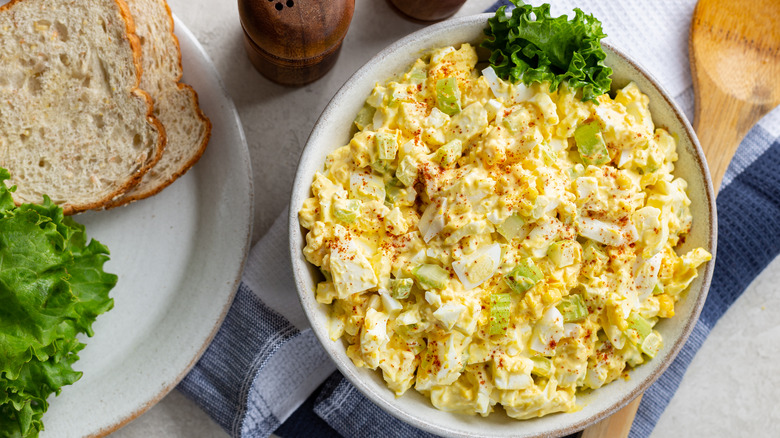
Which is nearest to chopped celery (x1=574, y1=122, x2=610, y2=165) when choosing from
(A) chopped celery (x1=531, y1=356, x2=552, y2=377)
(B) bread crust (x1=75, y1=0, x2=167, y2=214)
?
(A) chopped celery (x1=531, y1=356, x2=552, y2=377)

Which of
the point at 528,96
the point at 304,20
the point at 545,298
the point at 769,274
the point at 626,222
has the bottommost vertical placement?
the point at 769,274

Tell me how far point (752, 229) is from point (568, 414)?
1.07 metres

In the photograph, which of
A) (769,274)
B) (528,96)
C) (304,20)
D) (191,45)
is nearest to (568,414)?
(528,96)

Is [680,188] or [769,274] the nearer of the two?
[680,188]

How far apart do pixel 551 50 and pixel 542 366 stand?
3.05 feet

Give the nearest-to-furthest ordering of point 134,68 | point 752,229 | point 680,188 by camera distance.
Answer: point 680,188 < point 134,68 < point 752,229

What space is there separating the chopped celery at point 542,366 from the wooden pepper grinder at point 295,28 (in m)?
1.14

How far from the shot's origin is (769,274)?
98.6 inches

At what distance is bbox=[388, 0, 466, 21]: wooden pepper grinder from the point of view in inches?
85.0

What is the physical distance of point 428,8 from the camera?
2.21 metres

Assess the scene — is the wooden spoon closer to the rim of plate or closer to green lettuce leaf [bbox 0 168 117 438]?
the rim of plate

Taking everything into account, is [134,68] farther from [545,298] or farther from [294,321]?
[545,298]

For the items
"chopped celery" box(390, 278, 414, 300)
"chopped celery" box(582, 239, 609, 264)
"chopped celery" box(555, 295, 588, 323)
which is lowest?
"chopped celery" box(555, 295, 588, 323)

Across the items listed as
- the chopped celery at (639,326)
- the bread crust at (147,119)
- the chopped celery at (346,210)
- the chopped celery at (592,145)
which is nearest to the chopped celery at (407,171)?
the chopped celery at (346,210)
